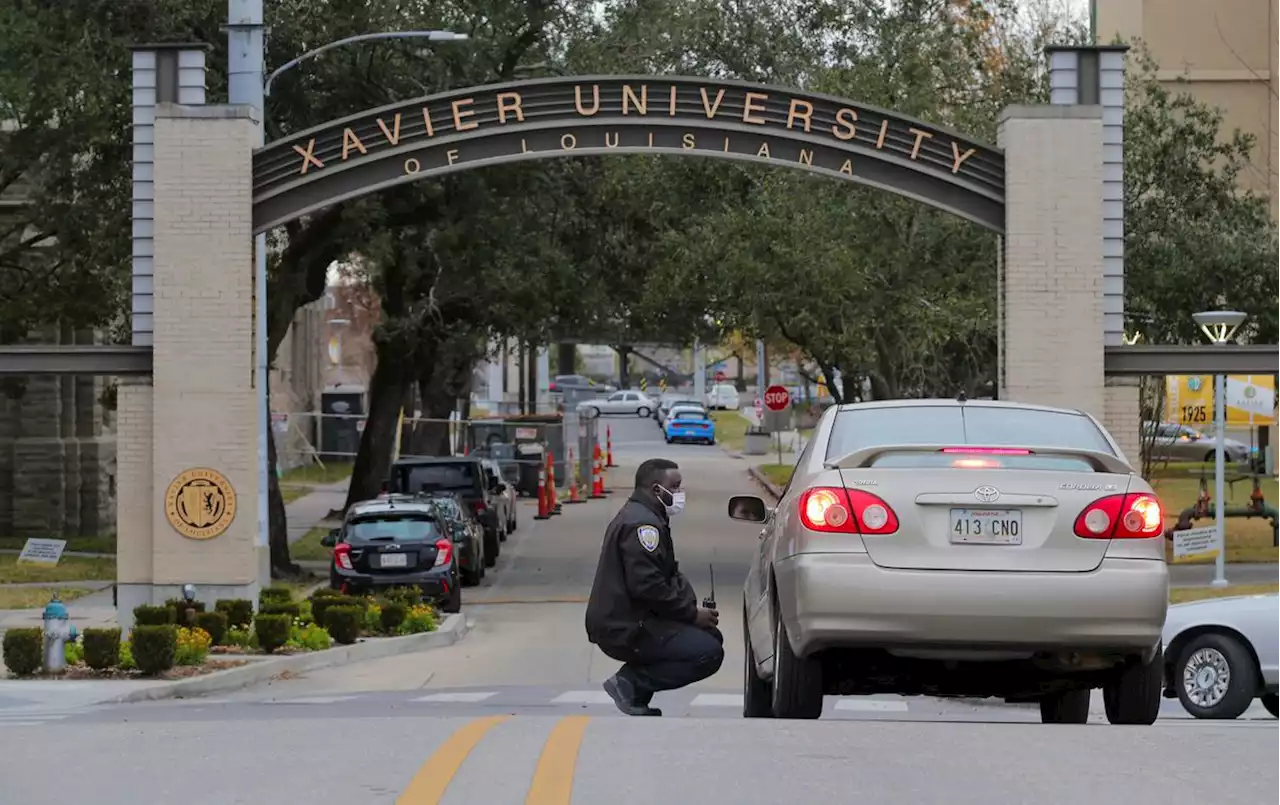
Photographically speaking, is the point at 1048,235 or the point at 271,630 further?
the point at 1048,235

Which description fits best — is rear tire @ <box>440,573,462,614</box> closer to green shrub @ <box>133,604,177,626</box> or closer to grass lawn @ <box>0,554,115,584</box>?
green shrub @ <box>133,604,177,626</box>

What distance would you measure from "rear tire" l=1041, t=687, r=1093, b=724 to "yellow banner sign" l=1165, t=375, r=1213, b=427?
21.9 meters

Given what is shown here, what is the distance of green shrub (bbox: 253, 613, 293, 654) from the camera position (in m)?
19.7

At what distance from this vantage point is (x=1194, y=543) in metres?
27.2

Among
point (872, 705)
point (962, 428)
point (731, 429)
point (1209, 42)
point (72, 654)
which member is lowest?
point (872, 705)

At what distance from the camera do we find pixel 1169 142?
110 ft

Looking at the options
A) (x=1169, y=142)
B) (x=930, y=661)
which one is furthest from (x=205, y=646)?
(x=1169, y=142)

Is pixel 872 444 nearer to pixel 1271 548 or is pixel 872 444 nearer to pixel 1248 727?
pixel 1248 727

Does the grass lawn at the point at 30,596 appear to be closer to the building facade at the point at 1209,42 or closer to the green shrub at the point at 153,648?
the green shrub at the point at 153,648

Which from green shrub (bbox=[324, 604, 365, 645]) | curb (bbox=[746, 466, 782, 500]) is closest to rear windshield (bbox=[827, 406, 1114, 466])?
green shrub (bbox=[324, 604, 365, 645])

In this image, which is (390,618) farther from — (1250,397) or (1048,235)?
(1250,397)

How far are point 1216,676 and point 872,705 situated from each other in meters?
3.38

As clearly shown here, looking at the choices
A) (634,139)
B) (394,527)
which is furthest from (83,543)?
(634,139)

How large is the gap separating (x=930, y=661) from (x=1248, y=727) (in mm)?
2145
